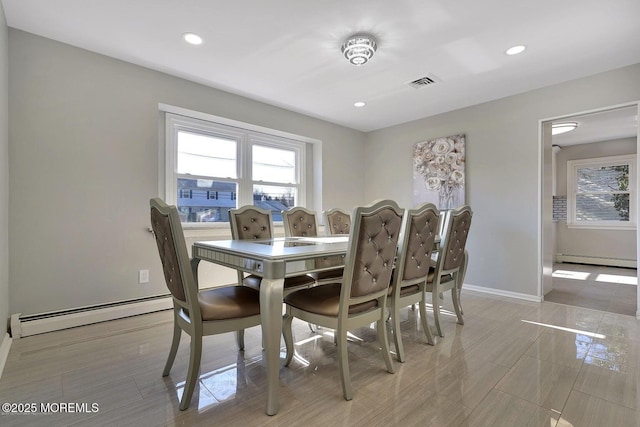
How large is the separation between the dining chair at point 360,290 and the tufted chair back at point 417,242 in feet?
0.88

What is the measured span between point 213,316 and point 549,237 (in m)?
3.99

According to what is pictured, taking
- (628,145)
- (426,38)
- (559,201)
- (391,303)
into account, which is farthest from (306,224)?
(628,145)

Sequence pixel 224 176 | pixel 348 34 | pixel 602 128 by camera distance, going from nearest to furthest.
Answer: pixel 348 34
pixel 224 176
pixel 602 128

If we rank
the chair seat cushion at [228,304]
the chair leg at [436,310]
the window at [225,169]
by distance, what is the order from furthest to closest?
the window at [225,169] < the chair leg at [436,310] < the chair seat cushion at [228,304]

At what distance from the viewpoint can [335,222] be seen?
3.35 m

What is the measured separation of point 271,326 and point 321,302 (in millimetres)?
385

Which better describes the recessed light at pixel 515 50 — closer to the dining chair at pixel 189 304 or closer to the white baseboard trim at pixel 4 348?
the dining chair at pixel 189 304

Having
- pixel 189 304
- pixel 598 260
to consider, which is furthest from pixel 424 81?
pixel 598 260

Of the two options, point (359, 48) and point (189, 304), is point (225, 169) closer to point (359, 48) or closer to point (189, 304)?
point (359, 48)

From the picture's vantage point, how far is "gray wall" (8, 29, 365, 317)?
2361 millimetres

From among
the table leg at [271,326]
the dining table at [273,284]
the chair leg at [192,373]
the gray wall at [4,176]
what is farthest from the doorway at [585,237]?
the gray wall at [4,176]

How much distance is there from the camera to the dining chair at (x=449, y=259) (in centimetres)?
239

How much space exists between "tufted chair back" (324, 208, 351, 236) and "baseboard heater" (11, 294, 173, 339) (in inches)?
71.2

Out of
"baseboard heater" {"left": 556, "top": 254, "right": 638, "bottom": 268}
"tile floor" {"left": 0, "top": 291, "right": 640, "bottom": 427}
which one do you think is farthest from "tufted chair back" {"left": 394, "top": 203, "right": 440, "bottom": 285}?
"baseboard heater" {"left": 556, "top": 254, "right": 638, "bottom": 268}
